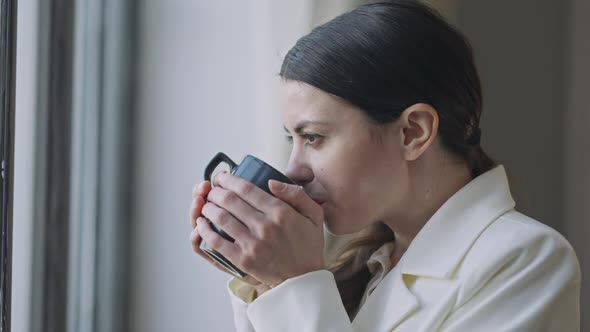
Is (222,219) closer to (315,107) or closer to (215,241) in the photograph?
(215,241)

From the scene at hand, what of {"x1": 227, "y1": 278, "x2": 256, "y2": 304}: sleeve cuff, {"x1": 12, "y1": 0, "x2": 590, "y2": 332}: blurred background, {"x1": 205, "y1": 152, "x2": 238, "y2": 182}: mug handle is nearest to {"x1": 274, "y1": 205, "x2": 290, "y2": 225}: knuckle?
{"x1": 205, "y1": 152, "x2": 238, "y2": 182}: mug handle

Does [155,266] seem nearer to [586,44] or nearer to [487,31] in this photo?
[487,31]

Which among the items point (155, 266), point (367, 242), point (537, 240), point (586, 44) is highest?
point (586, 44)

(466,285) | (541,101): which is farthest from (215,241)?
(541,101)

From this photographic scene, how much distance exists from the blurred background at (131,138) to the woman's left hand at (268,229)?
0.33m

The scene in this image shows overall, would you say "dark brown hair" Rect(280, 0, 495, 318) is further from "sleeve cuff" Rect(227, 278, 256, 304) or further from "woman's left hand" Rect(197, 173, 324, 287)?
"sleeve cuff" Rect(227, 278, 256, 304)

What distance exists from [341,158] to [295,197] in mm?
82

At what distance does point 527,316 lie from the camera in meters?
0.83

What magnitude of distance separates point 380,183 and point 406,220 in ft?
0.36

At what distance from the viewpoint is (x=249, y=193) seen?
92 centimetres

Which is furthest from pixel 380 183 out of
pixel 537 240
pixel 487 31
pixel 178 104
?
pixel 487 31

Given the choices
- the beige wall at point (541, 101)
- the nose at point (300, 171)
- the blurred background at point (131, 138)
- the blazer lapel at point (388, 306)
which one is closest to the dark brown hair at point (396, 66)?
the nose at point (300, 171)

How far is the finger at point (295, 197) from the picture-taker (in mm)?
921

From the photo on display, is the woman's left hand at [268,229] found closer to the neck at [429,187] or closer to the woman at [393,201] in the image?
the woman at [393,201]
